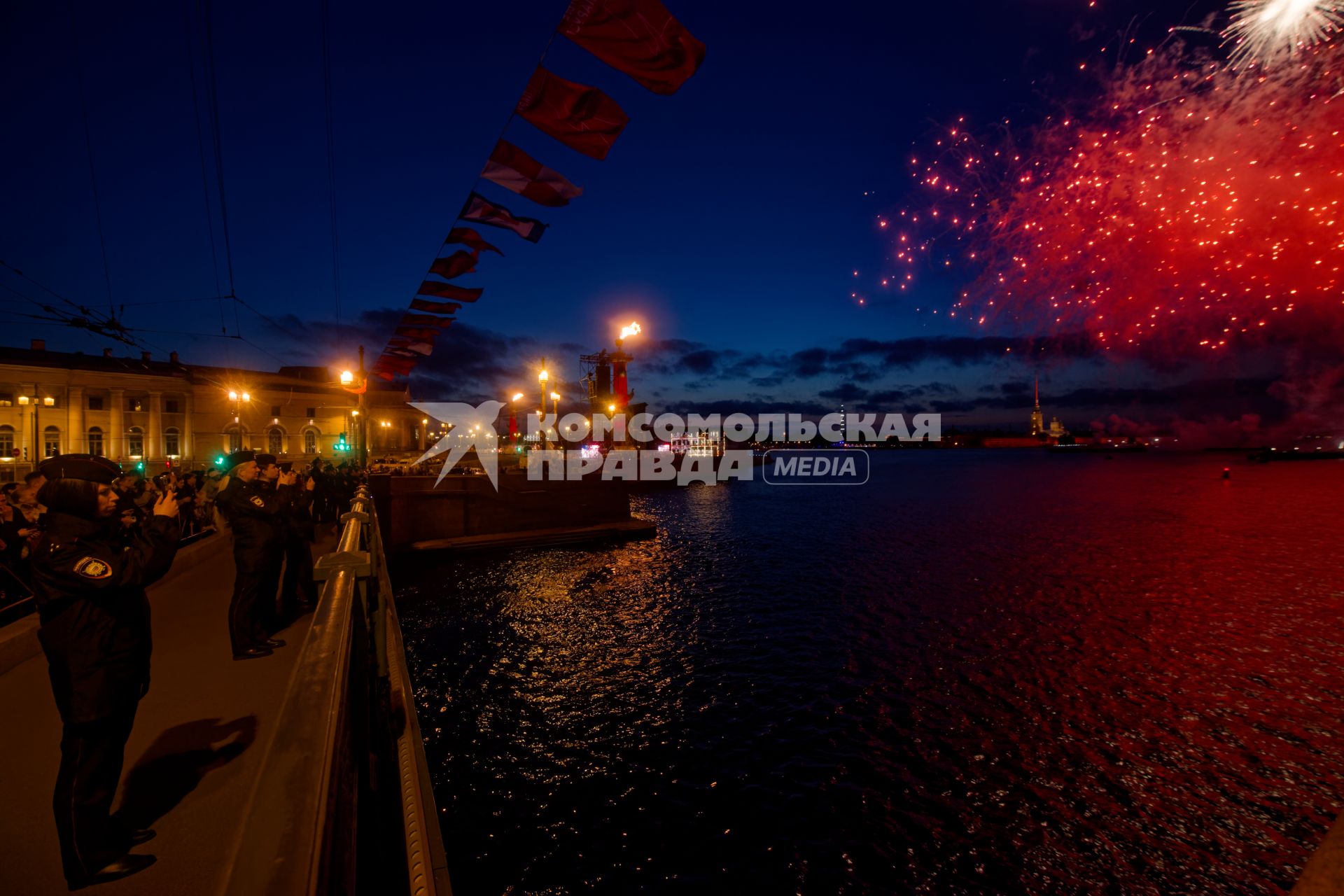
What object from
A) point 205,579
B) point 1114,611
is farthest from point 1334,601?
point 205,579

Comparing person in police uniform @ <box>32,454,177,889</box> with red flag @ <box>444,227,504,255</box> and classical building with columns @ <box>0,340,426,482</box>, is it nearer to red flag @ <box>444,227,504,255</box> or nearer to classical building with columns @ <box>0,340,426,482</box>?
red flag @ <box>444,227,504,255</box>

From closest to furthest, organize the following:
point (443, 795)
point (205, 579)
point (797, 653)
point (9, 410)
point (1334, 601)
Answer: point (443, 795), point (205, 579), point (797, 653), point (1334, 601), point (9, 410)

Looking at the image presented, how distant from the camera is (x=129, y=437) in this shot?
171ft

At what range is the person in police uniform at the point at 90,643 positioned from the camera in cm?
316

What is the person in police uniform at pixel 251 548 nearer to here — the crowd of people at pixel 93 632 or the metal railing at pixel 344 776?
the metal railing at pixel 344 776

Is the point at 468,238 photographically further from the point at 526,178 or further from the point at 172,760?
the point at 172,760

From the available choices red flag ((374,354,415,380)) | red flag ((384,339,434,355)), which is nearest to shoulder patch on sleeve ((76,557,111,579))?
red flag ((384,339,434,355))

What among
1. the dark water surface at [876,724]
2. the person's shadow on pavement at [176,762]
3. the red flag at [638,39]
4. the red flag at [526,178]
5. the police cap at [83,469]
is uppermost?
the red flag at [638,39]

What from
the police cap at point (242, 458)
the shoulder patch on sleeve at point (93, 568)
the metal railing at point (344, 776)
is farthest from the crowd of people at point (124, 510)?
the metal railing at point (344, 776)

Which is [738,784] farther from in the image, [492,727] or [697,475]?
[697,475]

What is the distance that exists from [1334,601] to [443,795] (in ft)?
85.0

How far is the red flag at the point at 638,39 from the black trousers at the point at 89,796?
680 cm

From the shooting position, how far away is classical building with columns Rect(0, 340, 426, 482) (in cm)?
4506

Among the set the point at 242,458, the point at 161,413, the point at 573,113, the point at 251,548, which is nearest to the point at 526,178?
the point at 573,113
